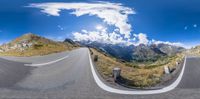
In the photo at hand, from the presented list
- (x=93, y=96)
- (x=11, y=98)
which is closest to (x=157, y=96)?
(x=93, y=96)

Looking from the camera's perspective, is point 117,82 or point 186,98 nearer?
point 186,98

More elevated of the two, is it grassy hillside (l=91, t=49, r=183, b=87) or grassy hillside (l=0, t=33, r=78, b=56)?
A: grassy hillside (l=91, t=49, r=183, b=87)

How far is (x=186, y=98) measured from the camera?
31.6 ft

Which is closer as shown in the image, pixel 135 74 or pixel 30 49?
pixel 135 74

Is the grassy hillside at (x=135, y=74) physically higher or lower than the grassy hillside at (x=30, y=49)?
higher

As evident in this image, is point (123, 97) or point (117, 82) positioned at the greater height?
point (123, 97)

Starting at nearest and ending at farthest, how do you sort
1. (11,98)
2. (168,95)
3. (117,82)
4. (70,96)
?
(11,98), (70,96), (168,95), (117,82)

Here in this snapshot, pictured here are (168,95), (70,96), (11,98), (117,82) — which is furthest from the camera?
(117,82)

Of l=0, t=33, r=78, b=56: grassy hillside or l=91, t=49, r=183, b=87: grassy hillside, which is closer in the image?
l=91, t=49, r=183, b=87: grassy hillside

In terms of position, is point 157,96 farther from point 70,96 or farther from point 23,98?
point 23,98

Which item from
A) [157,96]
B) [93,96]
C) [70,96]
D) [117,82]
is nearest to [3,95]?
[70,96]

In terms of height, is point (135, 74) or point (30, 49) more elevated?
point (135, 74)

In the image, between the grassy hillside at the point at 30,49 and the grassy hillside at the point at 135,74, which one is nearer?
the grassy hillside at the point at 135,74

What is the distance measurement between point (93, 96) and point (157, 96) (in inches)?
75.9
